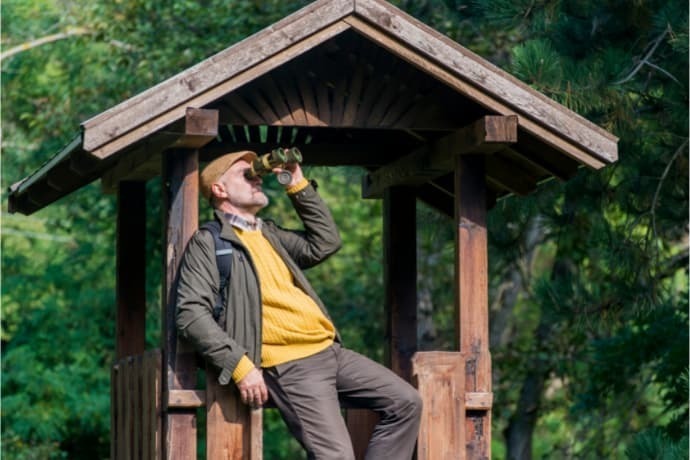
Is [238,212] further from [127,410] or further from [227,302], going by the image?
[127,410]

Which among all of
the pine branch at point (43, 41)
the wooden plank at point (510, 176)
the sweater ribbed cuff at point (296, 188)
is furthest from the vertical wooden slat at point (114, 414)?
the pine branch at point (43, 41)

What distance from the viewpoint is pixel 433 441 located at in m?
7.14

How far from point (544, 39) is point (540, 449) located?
45.0ft

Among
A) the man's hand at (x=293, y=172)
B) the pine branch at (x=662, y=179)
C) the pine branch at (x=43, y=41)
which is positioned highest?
the pine branch at (x=43, y=41)

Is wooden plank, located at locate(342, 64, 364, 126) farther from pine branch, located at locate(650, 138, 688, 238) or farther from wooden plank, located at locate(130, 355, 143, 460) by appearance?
pine branch, located at locate(650, 138, 688, 238)

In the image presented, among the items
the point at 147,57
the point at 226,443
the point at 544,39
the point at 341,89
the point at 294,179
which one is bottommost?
the point at 226,443

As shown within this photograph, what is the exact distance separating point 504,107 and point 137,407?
90.4 inches

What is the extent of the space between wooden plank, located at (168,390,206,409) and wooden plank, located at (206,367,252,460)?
0.15 ft

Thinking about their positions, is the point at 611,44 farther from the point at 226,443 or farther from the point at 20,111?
the point at 20,111

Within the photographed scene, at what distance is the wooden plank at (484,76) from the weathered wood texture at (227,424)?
5.65ft

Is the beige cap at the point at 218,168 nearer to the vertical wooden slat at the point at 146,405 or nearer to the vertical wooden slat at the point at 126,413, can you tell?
the vertical wooden slat at the point at 146,405

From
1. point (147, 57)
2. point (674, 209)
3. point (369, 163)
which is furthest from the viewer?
point (147, 57)

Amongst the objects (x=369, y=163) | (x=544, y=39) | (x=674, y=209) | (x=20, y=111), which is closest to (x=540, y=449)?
(x=20, y=111)

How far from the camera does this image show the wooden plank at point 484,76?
695 centimetres
